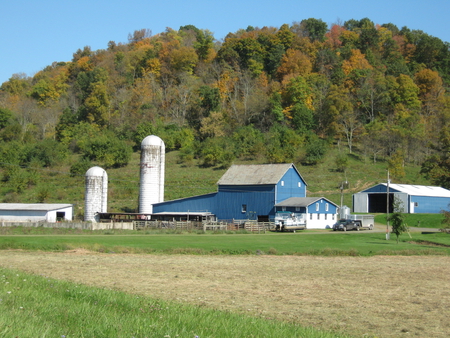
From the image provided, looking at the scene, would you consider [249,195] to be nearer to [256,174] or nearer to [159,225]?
[256,174]

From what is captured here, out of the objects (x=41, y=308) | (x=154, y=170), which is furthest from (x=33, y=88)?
(x=41, y=308)

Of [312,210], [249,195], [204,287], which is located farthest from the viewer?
[249,195]

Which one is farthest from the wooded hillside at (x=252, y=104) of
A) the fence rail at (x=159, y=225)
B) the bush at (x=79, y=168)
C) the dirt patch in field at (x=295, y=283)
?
the dirt patch in field at (x=295, y=283)

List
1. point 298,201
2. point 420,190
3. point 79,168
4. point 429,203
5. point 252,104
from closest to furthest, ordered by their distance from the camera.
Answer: point 298,201 → point 429,203 → point 420,190 → point 79,168 → point 252,104

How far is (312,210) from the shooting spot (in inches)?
2462

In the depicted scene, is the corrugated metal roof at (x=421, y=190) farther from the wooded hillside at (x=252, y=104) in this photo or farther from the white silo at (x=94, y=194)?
the white silo at (x=94, y=194)

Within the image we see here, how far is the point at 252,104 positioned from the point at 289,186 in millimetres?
43044

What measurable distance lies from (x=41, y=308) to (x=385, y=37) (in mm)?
131905

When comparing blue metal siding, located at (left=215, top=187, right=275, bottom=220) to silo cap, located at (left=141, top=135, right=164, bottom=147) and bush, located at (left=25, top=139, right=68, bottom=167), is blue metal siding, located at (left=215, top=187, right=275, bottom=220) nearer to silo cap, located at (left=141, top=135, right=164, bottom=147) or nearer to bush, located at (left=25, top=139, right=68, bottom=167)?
silo cap, located at (left=141, top=135, right=164, bottom=147)

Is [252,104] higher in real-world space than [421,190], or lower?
higher

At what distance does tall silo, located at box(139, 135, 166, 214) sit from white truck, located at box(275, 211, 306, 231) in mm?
16773

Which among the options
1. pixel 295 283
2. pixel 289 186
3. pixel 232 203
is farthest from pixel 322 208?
pixel 295 283

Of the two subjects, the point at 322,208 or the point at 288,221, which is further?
the point at 322,208

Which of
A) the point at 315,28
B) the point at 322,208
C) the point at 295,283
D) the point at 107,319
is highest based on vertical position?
the point at 315,28
